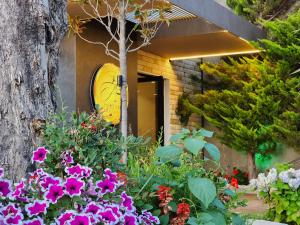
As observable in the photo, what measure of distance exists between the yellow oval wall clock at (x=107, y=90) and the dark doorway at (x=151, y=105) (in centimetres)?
231

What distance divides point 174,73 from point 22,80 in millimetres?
8536

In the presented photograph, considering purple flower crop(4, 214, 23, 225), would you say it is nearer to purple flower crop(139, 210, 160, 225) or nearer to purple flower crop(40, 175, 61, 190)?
purple flower crop(40, 175, 61, 190)

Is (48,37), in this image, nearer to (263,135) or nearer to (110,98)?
(110,98)

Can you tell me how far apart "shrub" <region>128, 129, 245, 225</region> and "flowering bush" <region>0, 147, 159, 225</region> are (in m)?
0.16

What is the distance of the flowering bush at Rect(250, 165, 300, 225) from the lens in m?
4.82

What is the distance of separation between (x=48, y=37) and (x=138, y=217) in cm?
94

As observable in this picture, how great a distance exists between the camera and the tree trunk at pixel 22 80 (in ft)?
7.40

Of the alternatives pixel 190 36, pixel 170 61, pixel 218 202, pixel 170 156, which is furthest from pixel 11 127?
pixel 170 61

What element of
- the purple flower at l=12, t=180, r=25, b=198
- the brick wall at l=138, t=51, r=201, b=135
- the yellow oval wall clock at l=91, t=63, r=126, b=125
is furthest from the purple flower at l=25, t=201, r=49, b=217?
the brick wall at l=138, t=51, r=201, b=135

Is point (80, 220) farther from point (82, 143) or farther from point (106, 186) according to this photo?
point (82, 143)

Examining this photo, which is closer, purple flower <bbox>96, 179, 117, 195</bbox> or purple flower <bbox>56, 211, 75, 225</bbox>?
purple flower <bbox>56, 211, 75, 225</bbox>

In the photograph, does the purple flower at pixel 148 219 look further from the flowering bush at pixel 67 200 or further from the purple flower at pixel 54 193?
the purple flower at pixel 54 193

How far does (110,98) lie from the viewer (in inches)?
317

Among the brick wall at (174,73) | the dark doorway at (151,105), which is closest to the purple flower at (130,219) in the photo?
the brick wall at (174,73)
